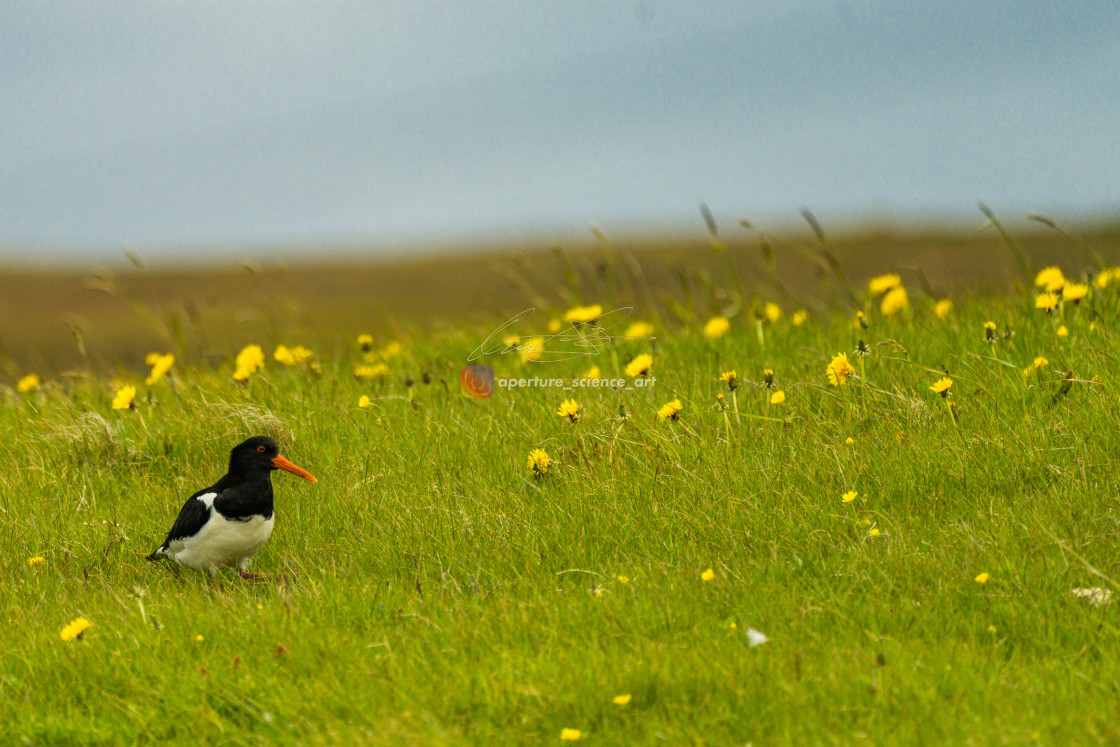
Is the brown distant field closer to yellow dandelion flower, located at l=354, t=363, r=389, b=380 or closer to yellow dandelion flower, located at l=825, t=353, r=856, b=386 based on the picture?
yellow dandelion flower, located at l=354, t=363, r=389, b=380

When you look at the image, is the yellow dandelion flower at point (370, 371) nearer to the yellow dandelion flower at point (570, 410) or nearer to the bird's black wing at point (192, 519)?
the yellow dandelion flower at point (570, 410)

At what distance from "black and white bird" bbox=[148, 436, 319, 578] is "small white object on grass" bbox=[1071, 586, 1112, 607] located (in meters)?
3.61

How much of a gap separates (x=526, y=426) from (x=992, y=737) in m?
3.39

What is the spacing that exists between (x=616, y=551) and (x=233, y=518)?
1.87m

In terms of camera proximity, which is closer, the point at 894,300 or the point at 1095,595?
the point at 1095,595

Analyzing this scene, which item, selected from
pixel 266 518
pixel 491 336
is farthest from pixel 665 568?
pixel 491 336

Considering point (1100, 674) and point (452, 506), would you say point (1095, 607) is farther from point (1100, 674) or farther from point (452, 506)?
point (452, 506)

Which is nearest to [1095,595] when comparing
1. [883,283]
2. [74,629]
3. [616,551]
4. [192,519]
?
[616,551]

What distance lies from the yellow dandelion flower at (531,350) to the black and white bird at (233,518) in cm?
286

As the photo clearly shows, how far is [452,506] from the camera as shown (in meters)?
5.04
